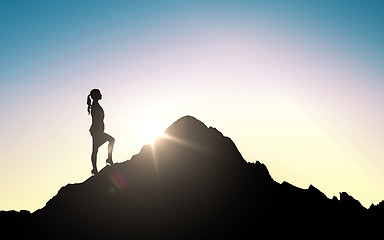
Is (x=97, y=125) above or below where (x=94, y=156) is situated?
above

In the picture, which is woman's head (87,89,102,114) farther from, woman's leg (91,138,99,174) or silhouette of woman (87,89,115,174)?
woman's leg (91,138,99,174)

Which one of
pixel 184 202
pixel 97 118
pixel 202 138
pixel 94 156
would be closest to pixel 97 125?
pixel 97 118

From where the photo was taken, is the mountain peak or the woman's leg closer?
the woman's leg

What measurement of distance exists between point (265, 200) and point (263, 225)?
246 centimetres

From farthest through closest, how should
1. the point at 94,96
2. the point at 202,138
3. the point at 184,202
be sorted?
the point at 202,138
the point at 184,202
the point at 94,96

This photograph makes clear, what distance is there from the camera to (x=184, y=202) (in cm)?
2458

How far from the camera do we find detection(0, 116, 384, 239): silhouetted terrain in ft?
74.4

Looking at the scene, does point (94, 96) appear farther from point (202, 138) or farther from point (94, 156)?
point (202, 138)

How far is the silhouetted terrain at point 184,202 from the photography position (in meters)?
22.7

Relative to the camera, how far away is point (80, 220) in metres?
22.6

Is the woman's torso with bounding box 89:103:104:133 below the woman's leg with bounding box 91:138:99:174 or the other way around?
the other way around

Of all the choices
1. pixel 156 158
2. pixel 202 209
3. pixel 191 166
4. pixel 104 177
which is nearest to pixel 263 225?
pixel 202 209

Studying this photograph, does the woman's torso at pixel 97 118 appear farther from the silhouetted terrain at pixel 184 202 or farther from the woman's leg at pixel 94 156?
the silhouetted terrain at pixel 184 202

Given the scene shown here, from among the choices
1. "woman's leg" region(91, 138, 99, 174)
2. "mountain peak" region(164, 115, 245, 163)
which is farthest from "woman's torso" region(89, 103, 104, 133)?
"mountain peak" region(164, 115, 245, 163)
